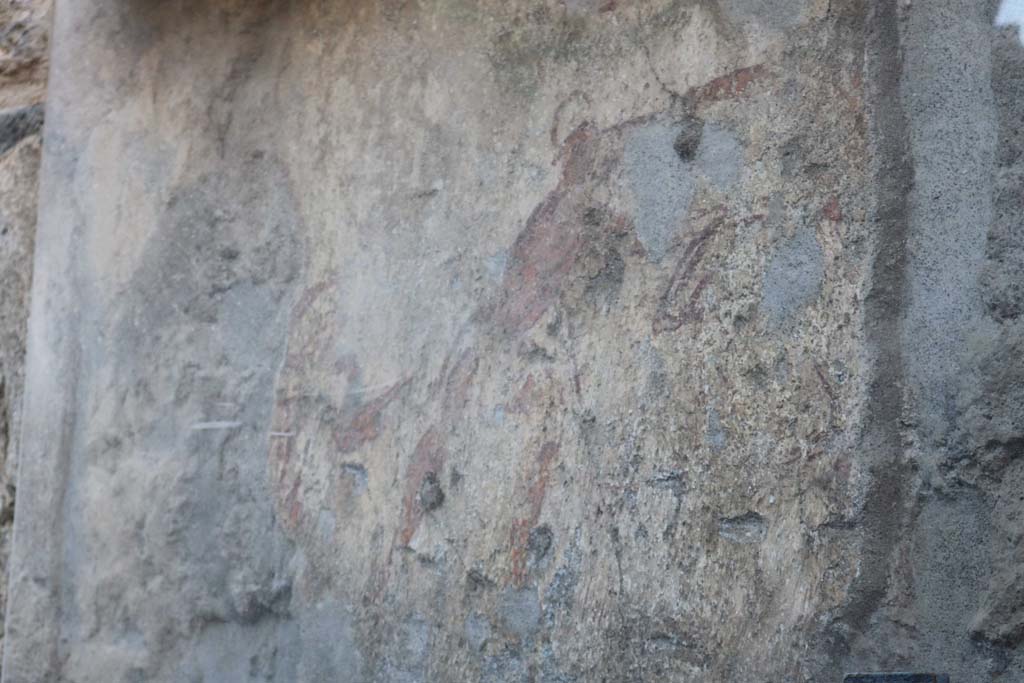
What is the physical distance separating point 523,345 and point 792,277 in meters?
0.41

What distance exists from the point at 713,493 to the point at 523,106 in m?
0.63

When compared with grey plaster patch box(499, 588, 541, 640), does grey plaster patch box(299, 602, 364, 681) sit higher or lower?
lower

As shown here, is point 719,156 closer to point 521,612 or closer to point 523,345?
point 523,345

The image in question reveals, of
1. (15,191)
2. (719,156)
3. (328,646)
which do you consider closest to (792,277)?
(719,156)

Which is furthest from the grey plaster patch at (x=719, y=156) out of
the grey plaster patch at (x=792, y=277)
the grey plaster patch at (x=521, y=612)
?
the grey plaster patch at (x=521, y=612)

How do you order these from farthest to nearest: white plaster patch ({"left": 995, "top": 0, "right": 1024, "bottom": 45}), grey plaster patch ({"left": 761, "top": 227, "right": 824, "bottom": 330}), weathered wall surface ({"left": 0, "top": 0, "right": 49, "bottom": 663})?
weathered wall surface ({"left": 0, "top": 0, "right": 49, "bottom": 663}), grey plaster patch ({"left": 761, "top": 227, "right": 824, "bottom": 330}), white plaster patch ({"left": 995, "top": 0, "right": 1024, "bottom": 45})

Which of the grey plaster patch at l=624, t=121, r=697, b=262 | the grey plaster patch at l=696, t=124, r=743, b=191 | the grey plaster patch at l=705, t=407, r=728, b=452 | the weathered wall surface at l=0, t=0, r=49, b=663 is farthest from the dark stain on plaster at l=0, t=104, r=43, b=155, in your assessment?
the grey plaster patch at l=705, t=407, r=728, b=452

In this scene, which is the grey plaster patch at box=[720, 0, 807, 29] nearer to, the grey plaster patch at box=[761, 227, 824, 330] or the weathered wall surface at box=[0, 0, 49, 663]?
the grey plaster patch at box=[761, 227, 824, 330]

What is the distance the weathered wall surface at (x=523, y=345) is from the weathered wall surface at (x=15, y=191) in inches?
4.2

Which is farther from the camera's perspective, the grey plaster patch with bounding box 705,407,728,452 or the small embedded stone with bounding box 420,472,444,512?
the small embedded stone with bounding box 420,472,444,512

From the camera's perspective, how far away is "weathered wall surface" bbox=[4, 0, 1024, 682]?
140cm

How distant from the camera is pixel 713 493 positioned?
152cm

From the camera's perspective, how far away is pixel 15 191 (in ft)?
8.04

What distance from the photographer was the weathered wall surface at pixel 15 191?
94.3 inches
